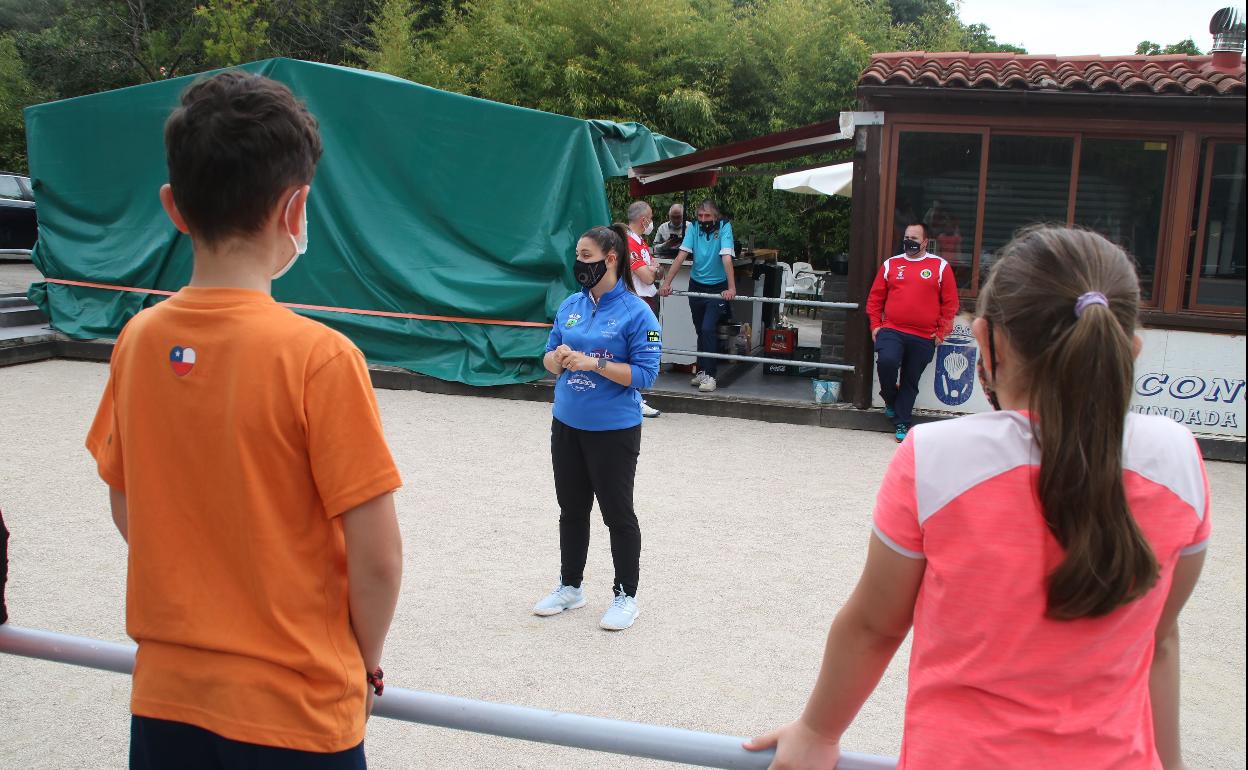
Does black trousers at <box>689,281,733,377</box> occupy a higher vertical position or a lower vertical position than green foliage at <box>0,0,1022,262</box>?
lower

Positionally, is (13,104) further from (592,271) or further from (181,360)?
(181,360)

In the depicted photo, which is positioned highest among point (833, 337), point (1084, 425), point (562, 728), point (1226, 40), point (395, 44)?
point (395, 44)

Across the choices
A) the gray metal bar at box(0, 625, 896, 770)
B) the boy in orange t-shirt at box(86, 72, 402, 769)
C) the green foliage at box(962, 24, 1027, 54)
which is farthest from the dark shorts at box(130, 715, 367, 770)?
the green foliage at box(962, 24, 1027, 54)

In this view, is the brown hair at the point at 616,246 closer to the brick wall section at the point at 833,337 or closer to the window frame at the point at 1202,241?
the brick wall section at the point at 833,337

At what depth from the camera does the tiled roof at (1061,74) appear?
7855 mm

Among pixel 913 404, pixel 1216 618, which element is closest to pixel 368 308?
pixel 913 404

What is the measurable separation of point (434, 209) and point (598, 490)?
20.0ft

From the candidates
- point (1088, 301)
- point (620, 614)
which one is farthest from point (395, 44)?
point (1088, 301)

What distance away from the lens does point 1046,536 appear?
4.27 feet

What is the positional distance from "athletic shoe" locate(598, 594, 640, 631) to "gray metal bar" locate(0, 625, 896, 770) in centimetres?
271

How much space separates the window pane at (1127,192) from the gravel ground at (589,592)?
6.60 feet

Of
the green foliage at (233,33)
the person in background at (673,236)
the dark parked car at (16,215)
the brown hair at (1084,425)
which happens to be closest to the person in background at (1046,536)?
the brown hair at (1084,425)

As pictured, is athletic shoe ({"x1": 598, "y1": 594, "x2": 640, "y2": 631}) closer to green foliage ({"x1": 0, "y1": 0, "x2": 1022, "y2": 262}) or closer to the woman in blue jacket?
the woman in blue jacket

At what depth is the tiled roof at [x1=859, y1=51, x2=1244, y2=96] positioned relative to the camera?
25.8ft
